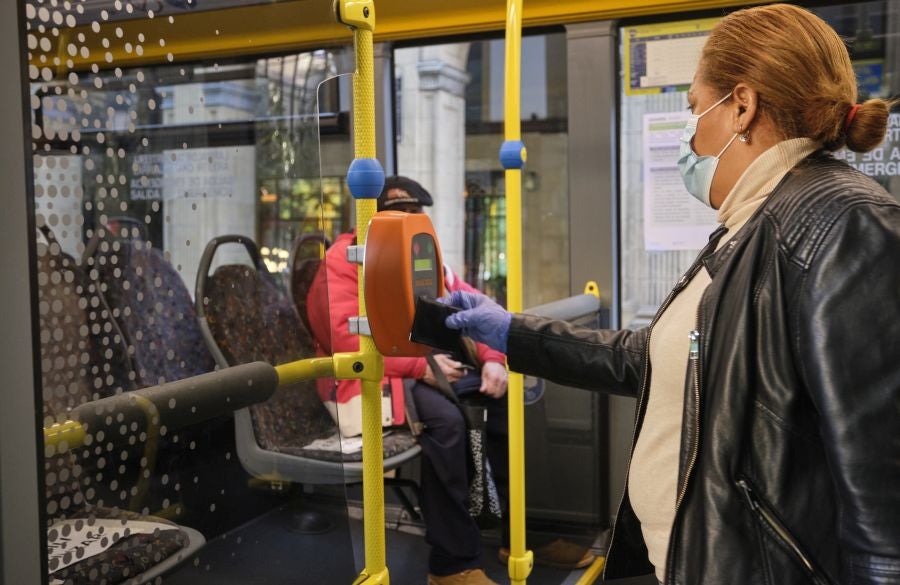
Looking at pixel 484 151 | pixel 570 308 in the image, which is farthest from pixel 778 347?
pixel 484 151

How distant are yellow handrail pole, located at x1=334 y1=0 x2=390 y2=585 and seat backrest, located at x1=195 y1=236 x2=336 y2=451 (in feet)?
0.43

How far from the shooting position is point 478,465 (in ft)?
10.8

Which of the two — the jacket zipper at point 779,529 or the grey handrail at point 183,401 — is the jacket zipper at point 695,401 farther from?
the grey handrail at point 183,401

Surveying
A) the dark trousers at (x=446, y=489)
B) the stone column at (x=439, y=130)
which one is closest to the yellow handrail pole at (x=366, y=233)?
the dark trousers at (x=446, y=489)

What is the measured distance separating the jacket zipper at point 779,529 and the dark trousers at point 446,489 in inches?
81.9

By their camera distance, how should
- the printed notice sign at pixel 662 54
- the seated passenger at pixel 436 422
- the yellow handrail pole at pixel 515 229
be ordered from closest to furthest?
1. the yellow handrail pole at pixel 515 229
2. the seated passenger at pixel 436 422
3. the printed notice sign at pixel 662 54

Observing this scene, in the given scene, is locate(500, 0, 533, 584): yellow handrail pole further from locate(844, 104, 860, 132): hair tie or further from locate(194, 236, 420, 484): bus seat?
locate(844, 104, 860, 132): hair tie

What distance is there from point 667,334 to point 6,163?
930 millimetres

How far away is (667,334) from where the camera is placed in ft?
4.56

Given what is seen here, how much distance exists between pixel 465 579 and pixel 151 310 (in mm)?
2236

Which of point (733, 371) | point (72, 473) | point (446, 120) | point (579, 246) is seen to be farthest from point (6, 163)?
point (446, 120)

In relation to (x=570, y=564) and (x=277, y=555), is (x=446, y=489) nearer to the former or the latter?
(x=570, y=564)

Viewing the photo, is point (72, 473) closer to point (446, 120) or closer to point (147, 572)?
point (147, 572)

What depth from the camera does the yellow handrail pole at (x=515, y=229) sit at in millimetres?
2537
